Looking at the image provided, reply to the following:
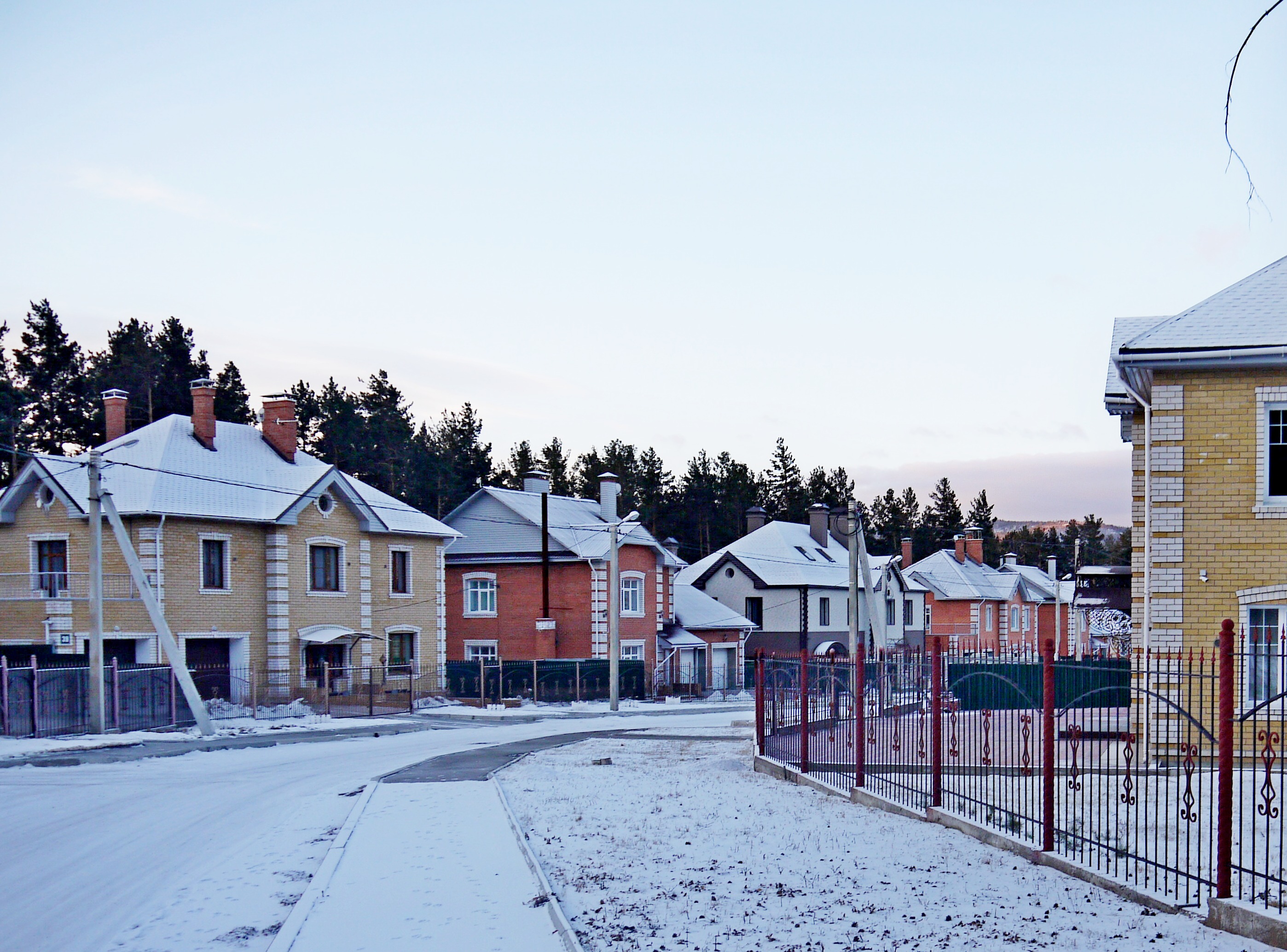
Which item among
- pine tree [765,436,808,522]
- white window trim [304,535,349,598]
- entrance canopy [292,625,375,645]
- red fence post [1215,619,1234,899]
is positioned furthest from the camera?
pine tree [765,436,808,522]

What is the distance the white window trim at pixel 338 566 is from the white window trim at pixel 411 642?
2.65 metres

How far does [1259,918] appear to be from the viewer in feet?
24.4

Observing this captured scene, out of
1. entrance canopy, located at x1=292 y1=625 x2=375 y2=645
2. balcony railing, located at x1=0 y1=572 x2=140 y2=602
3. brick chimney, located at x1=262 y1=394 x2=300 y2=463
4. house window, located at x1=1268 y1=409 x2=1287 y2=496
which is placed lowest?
entrance canopy, located at x1=292 y1=625 x2=375 y2=645

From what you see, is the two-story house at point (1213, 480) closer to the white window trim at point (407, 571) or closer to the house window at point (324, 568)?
the house window at point (324, 568)

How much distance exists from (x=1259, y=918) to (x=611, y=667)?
32733mm

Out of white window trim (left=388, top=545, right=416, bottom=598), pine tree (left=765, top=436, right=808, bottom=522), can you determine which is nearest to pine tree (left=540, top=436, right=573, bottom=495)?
pine tree (left=765, top=436, right=808, bottom=522)

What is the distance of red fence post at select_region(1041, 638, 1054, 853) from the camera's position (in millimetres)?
10359

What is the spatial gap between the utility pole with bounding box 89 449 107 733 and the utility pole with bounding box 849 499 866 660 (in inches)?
→ 697

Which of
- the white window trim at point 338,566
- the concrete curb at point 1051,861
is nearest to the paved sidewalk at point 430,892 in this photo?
the concrete curb at point 1051,861

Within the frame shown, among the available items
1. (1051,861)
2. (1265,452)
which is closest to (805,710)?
(1051,861)

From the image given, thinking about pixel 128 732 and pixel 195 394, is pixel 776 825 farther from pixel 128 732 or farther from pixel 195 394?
pixel 195 394

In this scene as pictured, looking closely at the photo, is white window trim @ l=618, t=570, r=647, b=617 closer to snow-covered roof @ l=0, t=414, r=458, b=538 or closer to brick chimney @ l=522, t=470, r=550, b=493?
brick chimney @ l=522, t=470, r=550, b=493

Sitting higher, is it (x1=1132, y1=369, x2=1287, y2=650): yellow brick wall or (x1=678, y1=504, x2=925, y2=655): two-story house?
(x1=1132, y1=369, x2=1287, y2=650): yellow brick wall

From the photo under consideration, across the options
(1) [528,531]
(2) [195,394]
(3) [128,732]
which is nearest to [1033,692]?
(3) [128,732]
